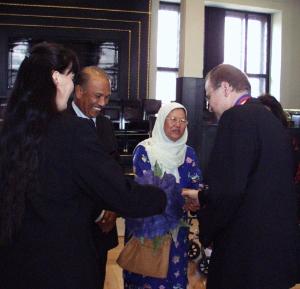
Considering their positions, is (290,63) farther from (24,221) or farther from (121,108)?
(24,221)

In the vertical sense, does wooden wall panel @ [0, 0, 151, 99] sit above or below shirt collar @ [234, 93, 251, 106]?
above

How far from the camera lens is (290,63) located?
36.4ft

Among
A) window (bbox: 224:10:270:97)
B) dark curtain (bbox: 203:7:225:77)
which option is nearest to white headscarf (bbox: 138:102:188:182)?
dark curtain (bbox: 203:7:225:77)

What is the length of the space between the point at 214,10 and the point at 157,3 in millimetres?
1730

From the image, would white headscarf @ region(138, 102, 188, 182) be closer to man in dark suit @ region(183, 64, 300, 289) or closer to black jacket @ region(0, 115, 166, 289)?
man in dark suit @ region(183, 64, 300, 289)

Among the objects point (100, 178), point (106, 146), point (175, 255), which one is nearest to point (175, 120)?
point (106, 146)

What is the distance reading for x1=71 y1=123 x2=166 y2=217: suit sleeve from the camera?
135cm

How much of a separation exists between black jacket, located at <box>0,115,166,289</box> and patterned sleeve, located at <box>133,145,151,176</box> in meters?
1.29

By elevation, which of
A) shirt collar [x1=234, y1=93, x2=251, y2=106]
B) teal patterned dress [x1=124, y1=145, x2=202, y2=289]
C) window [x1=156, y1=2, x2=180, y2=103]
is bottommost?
teal patterned dress [x1=124, y1=145, x2=202, y2=289]

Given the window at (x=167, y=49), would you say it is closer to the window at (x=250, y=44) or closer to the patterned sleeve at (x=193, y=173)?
the window at (x=250, y=44)

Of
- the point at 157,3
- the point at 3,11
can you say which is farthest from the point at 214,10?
the point at 3,11

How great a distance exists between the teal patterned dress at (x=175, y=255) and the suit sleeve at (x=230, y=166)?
65 centimetres

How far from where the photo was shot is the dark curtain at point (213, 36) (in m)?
10.6

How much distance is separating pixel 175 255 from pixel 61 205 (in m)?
1.39
